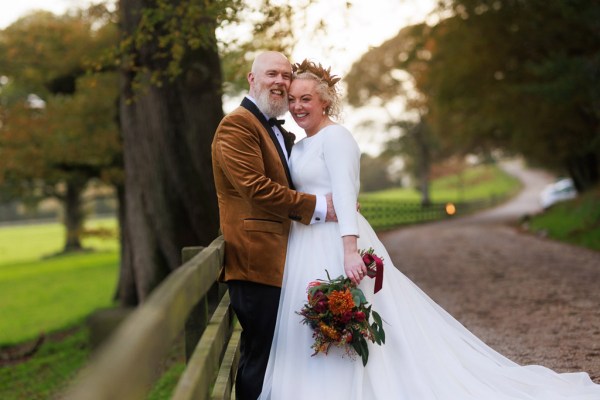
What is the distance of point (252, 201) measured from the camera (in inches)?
151

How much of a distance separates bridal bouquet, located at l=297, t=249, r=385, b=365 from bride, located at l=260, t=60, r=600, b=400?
0.09 metres

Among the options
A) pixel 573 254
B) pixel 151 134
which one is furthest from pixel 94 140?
pixel 573 254

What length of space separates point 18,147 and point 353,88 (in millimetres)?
25921

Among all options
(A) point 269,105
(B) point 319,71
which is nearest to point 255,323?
(A) point 269,105

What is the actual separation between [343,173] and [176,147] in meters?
5.25

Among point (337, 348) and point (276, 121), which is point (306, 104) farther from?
point (337, 348)

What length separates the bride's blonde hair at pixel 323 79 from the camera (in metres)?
4.05

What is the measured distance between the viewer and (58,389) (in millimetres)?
9109

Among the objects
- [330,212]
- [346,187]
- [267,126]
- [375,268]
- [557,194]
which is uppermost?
[267,126]

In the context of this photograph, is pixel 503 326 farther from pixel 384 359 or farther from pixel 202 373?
pixel 202 373

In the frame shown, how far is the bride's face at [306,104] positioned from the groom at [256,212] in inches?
2.7

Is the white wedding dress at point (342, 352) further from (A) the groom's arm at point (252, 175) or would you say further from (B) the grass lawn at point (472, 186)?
(B) the grass lawn at point (472, 186)

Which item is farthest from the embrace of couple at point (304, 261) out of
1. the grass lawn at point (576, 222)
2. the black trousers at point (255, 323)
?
the grass lawn at point (576, 222)

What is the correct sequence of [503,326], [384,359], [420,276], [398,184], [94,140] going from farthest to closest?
[398,184] → [94,140] → [420,276] → [503,326] → [384,359]
